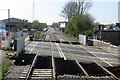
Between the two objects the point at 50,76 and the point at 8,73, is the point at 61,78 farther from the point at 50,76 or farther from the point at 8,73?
the point at 8,73

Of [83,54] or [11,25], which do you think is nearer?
[83,54]

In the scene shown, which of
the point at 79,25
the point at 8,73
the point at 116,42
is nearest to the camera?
the point at 8,73

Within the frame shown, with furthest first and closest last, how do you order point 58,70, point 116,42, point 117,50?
point 116,42
point 117,50
point 58,70

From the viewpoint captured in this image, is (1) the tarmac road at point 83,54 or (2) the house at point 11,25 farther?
(2) the house at point 11,25

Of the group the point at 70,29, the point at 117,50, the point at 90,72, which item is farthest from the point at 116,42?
the point at 90,72

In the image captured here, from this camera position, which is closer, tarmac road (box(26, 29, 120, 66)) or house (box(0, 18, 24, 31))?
tarmac road (box(26, 29, 120, 66))

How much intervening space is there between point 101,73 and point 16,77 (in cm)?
416

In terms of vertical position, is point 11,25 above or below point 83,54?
above

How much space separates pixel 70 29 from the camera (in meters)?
72.1

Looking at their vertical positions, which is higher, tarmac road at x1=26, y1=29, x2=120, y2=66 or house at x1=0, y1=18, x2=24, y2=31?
house at x1=0, y1=18, x2=24, y2=31

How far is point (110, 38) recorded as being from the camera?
5628 cm

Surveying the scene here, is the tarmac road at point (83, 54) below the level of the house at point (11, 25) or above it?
below

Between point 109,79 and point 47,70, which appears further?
point 47,70

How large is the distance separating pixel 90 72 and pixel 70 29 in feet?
188
